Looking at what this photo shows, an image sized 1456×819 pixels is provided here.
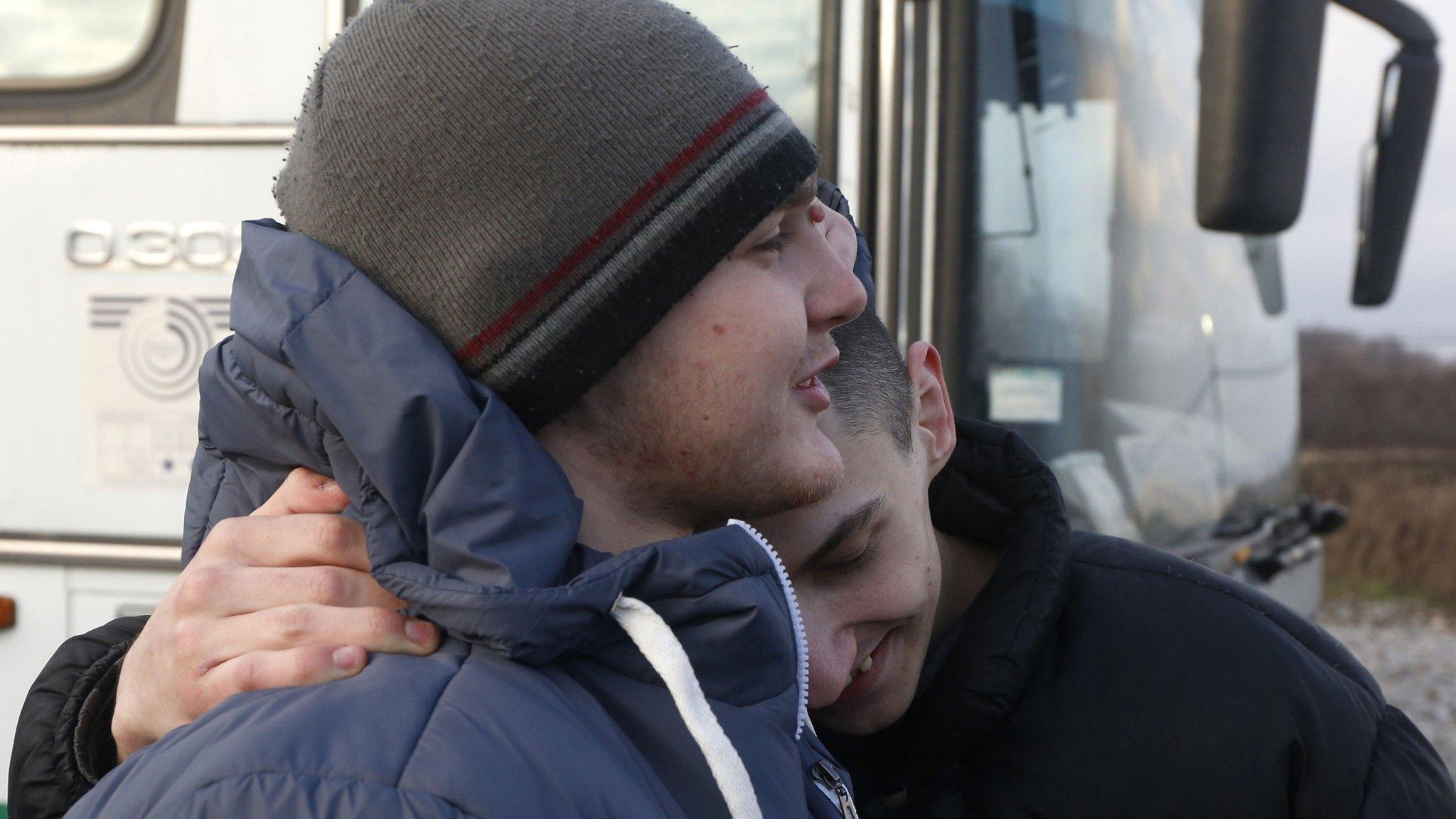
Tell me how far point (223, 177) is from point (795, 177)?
1.42 m

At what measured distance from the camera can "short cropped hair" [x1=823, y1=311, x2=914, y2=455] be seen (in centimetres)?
191

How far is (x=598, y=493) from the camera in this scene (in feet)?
4.57

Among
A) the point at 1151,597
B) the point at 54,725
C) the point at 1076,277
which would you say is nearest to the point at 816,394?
the point at 1151,597

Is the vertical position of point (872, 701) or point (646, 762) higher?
point (646, 762)

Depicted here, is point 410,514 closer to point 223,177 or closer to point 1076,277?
point 223,177

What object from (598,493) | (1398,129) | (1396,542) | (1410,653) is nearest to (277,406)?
(598,493)

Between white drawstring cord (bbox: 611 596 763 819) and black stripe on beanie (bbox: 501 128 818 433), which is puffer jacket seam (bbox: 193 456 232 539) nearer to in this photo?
black stripe on beanie (bbox: 501 128 818 433)

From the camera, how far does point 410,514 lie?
1.16 metres

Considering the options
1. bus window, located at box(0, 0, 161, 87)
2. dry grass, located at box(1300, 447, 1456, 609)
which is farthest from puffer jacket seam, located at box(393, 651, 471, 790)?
dry grass, located at box(1300, 447, 1456, 609)

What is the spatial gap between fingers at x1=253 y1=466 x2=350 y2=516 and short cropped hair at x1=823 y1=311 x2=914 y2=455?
2.61ft

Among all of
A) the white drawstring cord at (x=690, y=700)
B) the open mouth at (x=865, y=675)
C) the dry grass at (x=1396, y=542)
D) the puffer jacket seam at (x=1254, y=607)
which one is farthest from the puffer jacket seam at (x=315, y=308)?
the dry grass at (x=1396, y=542)

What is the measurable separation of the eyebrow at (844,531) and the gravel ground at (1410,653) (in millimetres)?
6308

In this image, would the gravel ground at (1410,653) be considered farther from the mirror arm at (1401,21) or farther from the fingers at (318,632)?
the fingers at (318,632)

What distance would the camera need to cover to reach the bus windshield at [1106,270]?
3014 mm
